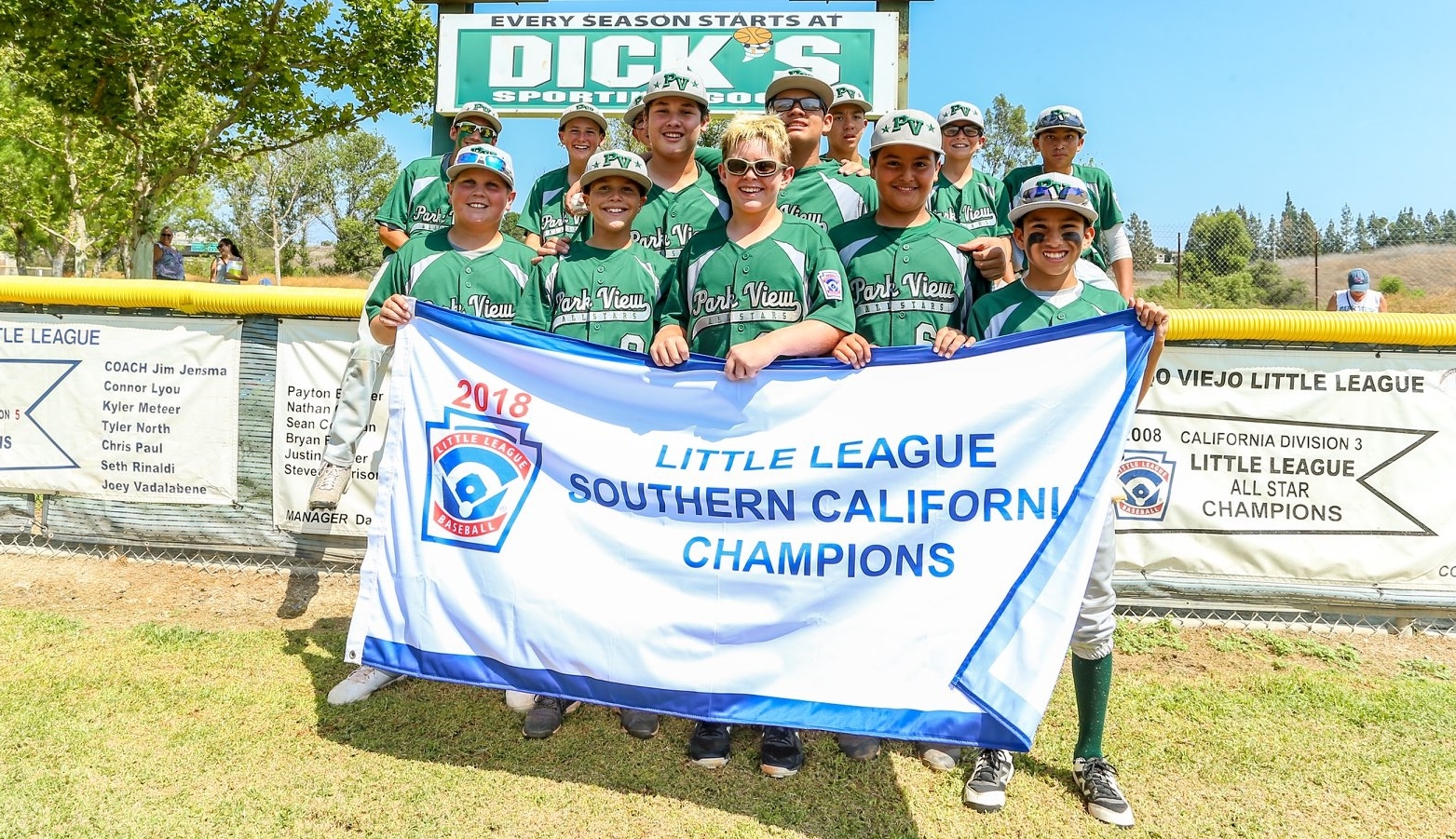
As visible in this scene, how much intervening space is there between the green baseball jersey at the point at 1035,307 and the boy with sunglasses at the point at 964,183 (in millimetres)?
1119

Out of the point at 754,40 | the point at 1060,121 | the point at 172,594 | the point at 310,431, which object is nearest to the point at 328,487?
the point at 310,431

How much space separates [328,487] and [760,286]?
8.26 ft

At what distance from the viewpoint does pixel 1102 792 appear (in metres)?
3.06

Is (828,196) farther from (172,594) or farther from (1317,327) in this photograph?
(172,594)

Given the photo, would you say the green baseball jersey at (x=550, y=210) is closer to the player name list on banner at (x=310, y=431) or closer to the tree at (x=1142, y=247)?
the player name list on banner at (x=310, y=431)

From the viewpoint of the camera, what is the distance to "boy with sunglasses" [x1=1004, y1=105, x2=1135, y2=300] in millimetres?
4500

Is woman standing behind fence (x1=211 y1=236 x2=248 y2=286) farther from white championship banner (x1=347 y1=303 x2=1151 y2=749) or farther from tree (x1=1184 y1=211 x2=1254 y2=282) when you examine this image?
tree (x1=1184 y1=211 x2=1254 y2=282)

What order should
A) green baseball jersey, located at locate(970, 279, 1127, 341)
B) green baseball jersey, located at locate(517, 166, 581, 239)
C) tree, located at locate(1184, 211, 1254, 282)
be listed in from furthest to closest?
tree, located at locate(1184, 211, 1254, 282)
green baseball jersey, located at locate(517, 166, 581, 239)
green baseball jersey, located at locate(970, 279, 1127, 341)

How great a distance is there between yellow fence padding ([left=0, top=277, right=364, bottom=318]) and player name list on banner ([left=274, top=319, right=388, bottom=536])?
0.12 meters

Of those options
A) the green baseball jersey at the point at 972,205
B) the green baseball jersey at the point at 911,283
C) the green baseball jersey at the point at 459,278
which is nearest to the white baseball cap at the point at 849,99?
the green baseball jersey at the point at 972,205

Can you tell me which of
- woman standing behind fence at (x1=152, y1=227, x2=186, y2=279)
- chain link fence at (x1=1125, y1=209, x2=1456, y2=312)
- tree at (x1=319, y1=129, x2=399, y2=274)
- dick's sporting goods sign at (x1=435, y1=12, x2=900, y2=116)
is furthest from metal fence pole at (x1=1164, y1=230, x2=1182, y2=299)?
tree at (x1=319, y1=129, x2=399, y2=274)

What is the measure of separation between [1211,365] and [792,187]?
8.31 ft

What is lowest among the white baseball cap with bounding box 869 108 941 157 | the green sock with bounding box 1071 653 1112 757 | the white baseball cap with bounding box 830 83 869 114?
the green sock with bounding box 1071 653 1112 757

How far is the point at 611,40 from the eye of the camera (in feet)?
23.5
